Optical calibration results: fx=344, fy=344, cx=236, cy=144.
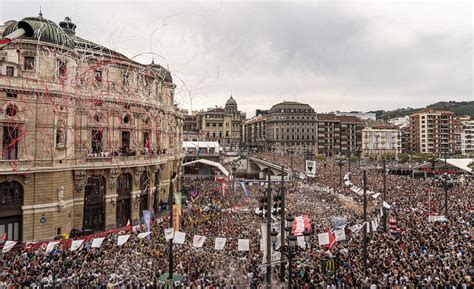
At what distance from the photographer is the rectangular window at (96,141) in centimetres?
3031

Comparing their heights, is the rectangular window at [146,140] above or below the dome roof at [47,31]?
below

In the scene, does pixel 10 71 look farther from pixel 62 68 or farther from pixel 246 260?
pixel 246 260

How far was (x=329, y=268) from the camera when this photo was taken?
653 inches

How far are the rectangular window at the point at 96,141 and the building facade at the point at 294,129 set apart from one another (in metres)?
89.8

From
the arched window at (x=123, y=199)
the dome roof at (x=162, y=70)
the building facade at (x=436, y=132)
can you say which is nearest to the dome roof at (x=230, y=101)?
the building facade at (x=436, y=132)

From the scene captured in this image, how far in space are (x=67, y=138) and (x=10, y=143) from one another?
3983 mm

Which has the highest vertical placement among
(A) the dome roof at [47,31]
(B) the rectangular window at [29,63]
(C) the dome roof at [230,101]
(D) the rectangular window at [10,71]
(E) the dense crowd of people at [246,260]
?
(C) the dome roof at [230,101]

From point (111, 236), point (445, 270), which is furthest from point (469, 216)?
point (111, 236)

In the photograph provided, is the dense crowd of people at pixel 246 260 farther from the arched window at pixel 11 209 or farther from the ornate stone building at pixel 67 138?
Answer: the ornate stone building at pixel 67 138

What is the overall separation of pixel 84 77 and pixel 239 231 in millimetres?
17589

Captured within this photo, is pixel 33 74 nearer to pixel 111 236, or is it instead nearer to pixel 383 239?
pixel 111 236

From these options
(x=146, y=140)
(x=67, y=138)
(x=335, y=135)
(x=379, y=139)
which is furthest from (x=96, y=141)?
(x=379, y=139)

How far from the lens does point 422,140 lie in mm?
118812

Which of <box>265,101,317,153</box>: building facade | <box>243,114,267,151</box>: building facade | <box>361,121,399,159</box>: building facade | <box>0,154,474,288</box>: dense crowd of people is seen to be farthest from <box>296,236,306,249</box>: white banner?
<box>361,121,399,159</box>: building facade
